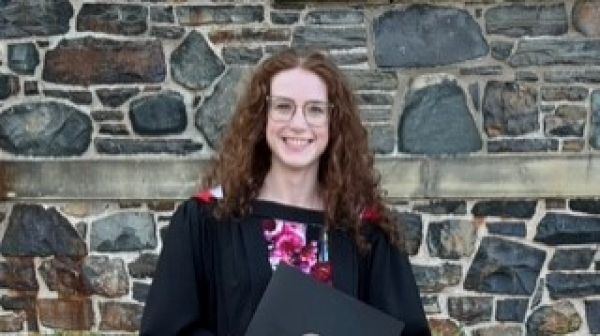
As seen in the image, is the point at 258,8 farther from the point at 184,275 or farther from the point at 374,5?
the point at 184,275

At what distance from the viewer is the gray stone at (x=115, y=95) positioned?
5.12 meters

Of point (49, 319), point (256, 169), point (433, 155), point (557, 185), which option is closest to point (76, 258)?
point (49, 319)

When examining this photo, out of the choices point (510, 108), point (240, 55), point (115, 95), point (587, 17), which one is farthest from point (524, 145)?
point (115, 95)

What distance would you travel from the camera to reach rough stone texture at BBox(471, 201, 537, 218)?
16.6 ft

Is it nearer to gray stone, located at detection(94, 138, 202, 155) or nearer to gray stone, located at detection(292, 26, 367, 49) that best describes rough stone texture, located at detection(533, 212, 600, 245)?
gray stone, located at detection(292, 26, 367, 49)

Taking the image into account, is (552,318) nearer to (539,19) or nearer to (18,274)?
(539,19)

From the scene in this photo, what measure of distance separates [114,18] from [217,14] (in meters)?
0.54

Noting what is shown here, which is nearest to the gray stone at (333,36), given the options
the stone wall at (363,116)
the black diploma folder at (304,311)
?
the stone wall at (363,116)

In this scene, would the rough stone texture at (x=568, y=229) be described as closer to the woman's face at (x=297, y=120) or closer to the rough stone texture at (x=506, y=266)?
the rough stone texture at (x=506, y=266)

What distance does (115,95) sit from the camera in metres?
5.13

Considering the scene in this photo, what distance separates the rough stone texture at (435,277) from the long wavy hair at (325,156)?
2.61 meters

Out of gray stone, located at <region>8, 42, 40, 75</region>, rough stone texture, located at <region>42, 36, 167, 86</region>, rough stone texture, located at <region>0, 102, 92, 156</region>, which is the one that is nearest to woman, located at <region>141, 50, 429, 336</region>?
rough stone texture, located at <region>42, 36, 167, 86</region>

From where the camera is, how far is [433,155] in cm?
505

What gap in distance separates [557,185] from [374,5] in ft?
4.35
